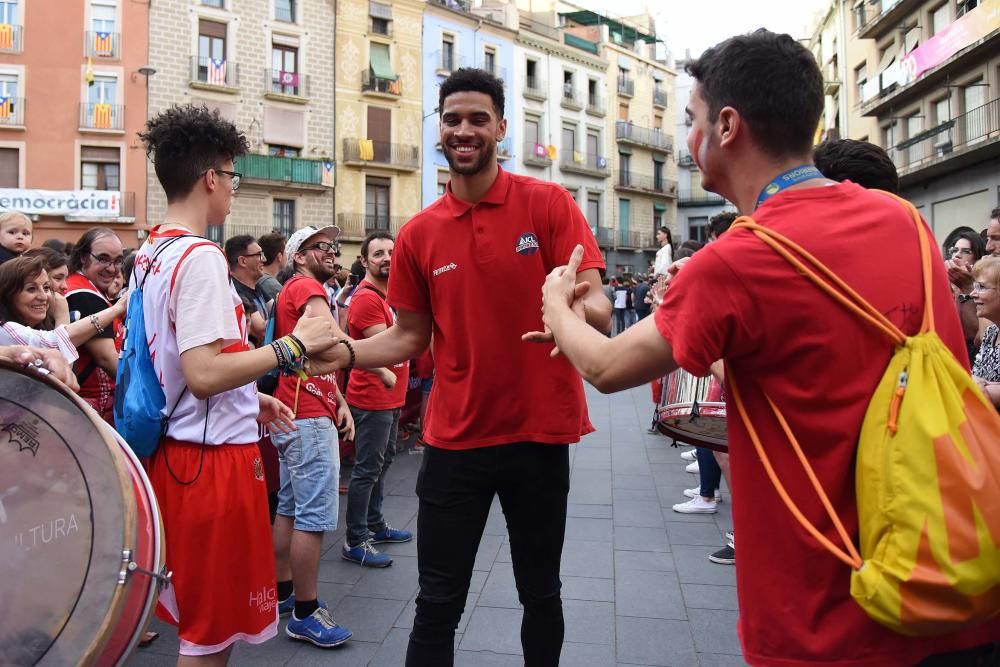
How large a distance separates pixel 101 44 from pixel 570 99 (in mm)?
22935

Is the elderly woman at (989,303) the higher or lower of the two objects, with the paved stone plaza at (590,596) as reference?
higher

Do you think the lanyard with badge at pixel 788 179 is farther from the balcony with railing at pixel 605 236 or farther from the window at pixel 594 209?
the window at pixel 594 209

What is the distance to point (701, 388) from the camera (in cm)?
345

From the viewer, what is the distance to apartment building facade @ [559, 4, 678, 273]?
147 ft

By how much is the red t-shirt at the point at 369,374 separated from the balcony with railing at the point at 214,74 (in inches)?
1084

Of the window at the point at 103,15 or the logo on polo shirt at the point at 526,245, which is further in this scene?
the window at the point at 103,15

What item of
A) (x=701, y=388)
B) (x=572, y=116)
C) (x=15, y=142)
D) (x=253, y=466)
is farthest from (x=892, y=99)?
(x=15, y=142)

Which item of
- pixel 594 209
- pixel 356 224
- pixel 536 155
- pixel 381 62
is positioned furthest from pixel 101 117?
pixel 594 209

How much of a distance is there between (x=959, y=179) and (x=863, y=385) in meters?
25.5

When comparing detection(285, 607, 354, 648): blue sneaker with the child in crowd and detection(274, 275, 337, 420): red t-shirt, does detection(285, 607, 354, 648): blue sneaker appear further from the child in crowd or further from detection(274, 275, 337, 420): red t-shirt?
the child in crowd

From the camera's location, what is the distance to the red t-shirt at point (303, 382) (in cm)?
415

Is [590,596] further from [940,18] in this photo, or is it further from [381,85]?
[381,85]

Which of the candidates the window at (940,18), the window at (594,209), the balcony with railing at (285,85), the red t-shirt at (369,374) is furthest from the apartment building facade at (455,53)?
the red t-shirt at (369,374)

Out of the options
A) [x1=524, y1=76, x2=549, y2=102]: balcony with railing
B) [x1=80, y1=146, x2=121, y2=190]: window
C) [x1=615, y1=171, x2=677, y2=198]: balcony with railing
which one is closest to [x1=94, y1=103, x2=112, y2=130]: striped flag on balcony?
[x1=80, y1=146, x2=121, y2=190]: window
